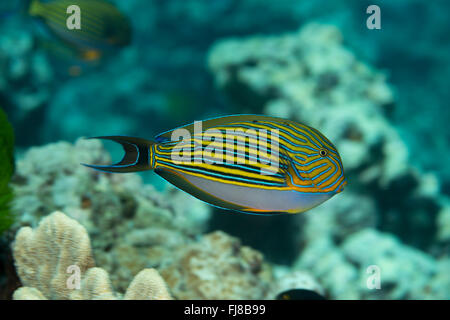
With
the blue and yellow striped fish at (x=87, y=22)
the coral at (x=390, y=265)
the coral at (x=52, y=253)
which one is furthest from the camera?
the blue and yellow striped fish at (x=87, y=22)

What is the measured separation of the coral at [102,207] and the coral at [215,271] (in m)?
0.18

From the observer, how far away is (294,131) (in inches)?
57.4

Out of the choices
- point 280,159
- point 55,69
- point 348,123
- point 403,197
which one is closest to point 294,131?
point 280,159

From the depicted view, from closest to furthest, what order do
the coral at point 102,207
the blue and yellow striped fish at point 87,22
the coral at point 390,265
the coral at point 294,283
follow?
1. the coral at point 102,207
2. the coral at point 294,283
3. the coral at point 390,265
4. the blue and yellow striped fish at point 87,22

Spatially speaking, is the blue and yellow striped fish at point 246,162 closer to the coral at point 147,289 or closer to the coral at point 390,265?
the coral at point 147,289

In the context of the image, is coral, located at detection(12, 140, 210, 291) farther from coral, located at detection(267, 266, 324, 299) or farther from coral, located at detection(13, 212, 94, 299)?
coral, located at detection(267, 266, 324, 299)

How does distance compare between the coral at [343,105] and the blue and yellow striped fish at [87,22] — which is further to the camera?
the coral at [343,105]

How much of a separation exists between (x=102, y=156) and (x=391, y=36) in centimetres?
788

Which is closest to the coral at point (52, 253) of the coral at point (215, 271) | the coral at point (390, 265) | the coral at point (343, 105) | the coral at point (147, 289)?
the coral at point (147, 289)

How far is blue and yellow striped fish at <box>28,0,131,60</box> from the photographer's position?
11.4 feet

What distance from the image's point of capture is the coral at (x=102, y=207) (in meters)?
2.54

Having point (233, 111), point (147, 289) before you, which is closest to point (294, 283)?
point (147, 289)

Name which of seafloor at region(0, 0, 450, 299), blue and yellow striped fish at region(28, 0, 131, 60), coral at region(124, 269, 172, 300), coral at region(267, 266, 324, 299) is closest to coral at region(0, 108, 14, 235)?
seafloor at region(0, 0, 450, 299)

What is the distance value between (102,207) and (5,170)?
2.54 feet
